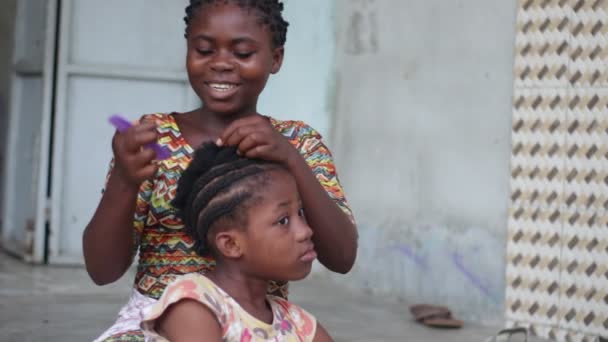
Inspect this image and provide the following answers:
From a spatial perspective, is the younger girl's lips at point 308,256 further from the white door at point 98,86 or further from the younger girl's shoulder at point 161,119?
the white door at point 98,86

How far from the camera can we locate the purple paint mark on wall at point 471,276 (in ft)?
15.5

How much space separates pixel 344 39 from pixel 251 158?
3391 mm

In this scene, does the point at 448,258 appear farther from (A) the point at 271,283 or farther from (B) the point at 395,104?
(A) the point at 271,283

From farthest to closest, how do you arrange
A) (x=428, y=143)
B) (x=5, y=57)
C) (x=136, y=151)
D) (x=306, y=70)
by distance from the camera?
(x=5, y=57) < (x=306, y=70) < (x=428, y=143) < (x=136, y=151)

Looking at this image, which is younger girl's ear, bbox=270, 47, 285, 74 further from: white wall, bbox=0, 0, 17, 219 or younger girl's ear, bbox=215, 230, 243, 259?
white wall, bbox=0, 0, 17, 219

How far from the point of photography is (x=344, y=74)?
220 inches

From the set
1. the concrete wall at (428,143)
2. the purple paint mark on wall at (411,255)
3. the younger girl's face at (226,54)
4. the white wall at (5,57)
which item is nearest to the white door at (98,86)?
the concrete wall at (428,143)

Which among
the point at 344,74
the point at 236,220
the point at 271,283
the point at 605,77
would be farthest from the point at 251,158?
the point at 344,74

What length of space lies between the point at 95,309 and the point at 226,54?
2716mm

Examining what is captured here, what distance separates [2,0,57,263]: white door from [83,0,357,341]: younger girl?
11.6 feet

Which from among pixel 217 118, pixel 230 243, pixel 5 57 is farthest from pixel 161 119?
pixel 5 57

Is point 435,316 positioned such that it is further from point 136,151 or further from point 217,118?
point 136,151

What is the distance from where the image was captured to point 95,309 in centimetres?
487

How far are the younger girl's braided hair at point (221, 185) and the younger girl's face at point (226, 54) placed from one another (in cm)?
23
